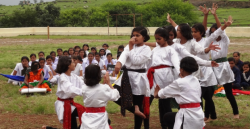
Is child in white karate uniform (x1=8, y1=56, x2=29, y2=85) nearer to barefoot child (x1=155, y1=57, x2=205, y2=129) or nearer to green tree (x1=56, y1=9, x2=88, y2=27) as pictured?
barefoot child (x1=155, y1=57, x2=205, y2=129)

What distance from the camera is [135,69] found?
559 cm

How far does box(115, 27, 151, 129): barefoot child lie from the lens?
217 inches

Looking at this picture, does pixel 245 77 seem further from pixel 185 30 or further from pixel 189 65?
pixel 189 65

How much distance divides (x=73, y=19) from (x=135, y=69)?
50676 mm

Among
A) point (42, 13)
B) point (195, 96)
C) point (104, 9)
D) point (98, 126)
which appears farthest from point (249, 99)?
point (104, 9)

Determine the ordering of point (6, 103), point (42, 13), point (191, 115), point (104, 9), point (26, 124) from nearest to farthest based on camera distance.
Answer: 1. point (191, 115)
2. point (26, 124)
3. point (6, 103)
4. point (42, 13)
5. point (104, 9)

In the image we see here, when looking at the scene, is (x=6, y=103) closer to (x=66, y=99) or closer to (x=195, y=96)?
(x=66, y=99)

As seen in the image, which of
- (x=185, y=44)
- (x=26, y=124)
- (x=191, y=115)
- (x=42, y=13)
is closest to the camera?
(x=191, y=115)

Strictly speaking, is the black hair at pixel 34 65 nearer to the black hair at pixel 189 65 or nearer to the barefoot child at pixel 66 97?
the barefoot child at pixel 66 97

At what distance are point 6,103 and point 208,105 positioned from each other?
4831 millimetres

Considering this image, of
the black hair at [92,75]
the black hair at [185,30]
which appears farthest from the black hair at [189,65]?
the black hair at [185,30]

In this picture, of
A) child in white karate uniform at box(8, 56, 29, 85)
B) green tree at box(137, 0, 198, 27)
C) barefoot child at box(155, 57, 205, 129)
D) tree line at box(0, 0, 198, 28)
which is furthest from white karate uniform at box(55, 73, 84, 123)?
green tree at box(137, 0, 198, 27)

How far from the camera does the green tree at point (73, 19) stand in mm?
54000

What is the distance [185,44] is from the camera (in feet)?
20.4
